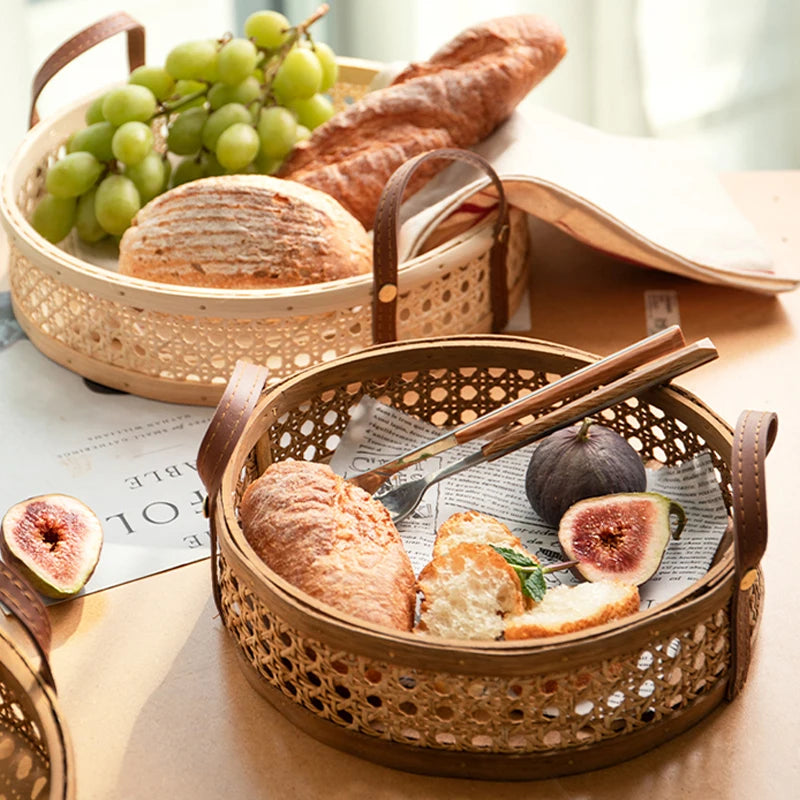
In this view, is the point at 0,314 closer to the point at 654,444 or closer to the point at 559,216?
the point at 559,216

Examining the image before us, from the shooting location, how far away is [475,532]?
0.93 metres

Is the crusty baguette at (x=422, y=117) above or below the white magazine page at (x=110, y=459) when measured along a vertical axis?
above

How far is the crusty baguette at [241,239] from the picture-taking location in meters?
1.26

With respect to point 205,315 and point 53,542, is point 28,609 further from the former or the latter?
point 205,315

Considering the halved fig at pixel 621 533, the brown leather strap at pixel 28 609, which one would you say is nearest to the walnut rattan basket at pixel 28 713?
the brown leather strap at pixel 28 609

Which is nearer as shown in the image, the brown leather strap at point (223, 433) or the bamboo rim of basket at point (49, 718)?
the bamboo rim of basket at point (49, 718)

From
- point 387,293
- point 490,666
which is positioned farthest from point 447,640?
point 387,293

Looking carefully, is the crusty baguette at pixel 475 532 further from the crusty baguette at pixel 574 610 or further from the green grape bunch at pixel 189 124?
the green grape bunch at pixel 189 124

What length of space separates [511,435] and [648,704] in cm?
30

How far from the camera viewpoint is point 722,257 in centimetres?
143

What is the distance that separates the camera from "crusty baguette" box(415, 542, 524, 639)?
83 centimetres

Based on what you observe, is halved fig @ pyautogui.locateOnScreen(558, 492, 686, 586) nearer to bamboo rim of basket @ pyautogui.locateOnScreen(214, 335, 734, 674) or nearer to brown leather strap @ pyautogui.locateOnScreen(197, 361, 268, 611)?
bamboo rim of basket @ pyautogui.locateOnScreen(214, 335, 734, 674)

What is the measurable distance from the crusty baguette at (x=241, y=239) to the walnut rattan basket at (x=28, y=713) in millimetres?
544

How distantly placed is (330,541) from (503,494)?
25 centimetres
